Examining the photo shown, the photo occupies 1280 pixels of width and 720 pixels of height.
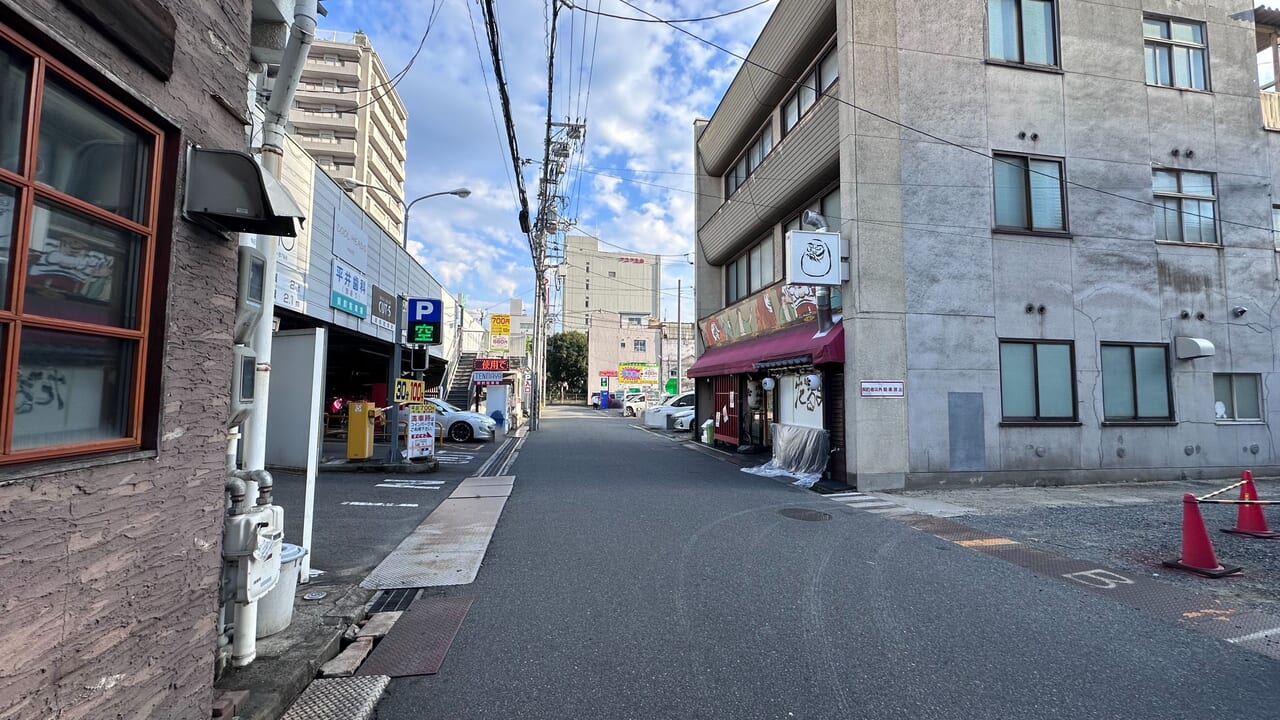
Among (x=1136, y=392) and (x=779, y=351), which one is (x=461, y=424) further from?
(x=1136, y=392)

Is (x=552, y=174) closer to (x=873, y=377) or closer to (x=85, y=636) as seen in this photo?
(x=873, y=377)

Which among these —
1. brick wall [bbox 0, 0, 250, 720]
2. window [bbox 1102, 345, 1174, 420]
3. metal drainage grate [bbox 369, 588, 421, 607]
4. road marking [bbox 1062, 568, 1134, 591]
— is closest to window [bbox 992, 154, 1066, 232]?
window [bbox 1102, 345, 1174, 420]

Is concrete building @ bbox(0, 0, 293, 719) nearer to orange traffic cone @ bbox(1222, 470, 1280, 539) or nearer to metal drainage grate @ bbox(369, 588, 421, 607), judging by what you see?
metal drainage grate @ bbox(369, 588, 421, 607)

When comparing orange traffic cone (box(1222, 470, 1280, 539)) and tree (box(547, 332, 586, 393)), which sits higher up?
tree (box(547, 332, 586, 393))

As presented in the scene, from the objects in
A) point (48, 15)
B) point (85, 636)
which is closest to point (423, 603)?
point (85, 636)

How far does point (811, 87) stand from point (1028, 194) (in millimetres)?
4973

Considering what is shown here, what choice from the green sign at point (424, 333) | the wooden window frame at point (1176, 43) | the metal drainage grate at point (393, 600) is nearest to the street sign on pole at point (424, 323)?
the green sign at point (424, 333)

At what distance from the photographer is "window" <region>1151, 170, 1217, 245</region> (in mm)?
12594

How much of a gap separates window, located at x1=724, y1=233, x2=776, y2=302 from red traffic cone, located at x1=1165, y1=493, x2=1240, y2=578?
34.1 feet

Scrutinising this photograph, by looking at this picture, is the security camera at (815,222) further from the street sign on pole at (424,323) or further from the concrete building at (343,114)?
the concrete building at (343,114)

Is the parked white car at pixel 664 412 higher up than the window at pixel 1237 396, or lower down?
lower down

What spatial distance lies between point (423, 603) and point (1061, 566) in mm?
6107

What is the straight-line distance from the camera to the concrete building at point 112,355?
1.87 meters

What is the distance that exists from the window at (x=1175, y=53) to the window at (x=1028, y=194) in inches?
144
